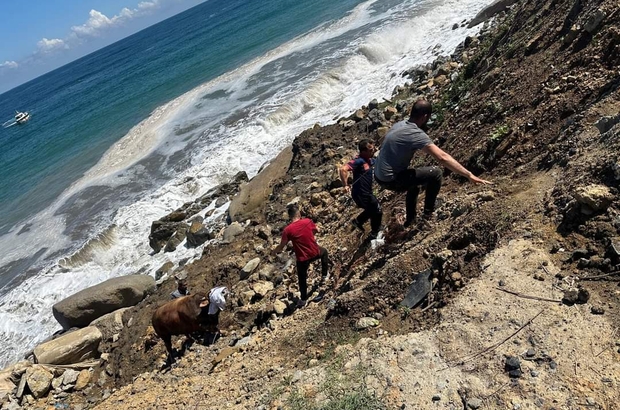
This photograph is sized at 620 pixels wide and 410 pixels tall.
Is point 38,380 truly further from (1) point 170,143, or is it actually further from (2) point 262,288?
(1) point 170,143

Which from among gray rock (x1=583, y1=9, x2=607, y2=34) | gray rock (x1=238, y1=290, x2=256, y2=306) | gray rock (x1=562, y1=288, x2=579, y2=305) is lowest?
gray rock (x1=238, y1=290, x2=256, y2=306)

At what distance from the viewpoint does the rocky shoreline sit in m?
3.85

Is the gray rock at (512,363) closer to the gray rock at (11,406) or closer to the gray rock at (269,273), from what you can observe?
the gray rock at (269,273)

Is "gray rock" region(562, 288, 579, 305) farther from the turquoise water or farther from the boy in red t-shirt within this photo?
the turquoise water

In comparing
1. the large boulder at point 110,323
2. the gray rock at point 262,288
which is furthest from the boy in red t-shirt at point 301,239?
the large boulder at point 110,323

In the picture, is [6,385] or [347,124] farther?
[347,124]

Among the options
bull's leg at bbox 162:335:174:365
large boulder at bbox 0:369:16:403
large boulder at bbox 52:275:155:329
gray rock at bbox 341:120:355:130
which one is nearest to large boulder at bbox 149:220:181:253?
large boulder at bbox 52:275:155:329

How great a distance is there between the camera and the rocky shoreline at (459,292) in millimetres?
3850

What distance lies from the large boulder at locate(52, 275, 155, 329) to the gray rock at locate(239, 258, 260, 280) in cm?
371

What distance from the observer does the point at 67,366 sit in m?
9.96

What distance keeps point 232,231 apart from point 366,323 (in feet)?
24.2

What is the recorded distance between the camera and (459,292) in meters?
4.71

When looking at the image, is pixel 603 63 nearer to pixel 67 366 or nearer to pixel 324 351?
pixel 324 351

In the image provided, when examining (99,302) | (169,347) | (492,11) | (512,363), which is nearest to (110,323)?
(99,302)
